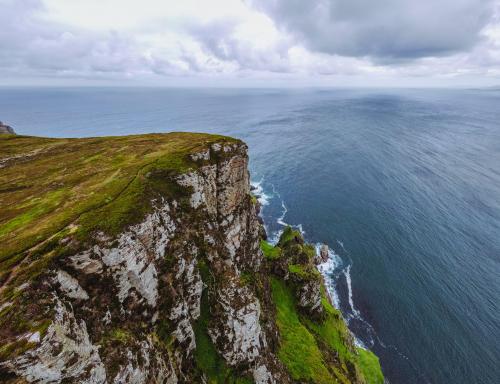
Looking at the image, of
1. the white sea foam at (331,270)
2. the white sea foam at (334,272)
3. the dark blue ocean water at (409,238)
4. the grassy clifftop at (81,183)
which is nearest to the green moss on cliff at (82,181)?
the grassy clifftop at (81,183)

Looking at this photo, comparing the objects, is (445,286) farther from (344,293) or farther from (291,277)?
(291,277)

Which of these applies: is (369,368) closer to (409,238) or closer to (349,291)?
(349,291)

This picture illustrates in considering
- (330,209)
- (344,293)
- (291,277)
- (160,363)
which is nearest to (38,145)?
(160,363)

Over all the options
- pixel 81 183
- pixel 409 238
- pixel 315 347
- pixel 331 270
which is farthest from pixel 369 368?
pixel 81 183

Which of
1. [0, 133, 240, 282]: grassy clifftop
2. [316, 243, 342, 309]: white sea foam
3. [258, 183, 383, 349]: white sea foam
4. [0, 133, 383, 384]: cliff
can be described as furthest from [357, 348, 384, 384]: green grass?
[0, 133, 240, 282]: grassy clifftop

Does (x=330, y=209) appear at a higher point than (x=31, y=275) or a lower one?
lower

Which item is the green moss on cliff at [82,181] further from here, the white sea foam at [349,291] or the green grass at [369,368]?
the white sea foam at [349,291]
